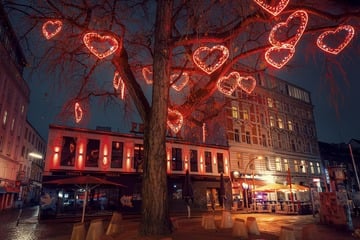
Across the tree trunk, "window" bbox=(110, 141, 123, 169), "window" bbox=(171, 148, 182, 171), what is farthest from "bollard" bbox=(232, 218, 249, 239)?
"window" bbox=(171, 148, 182, 171)

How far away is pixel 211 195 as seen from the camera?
27.6 m

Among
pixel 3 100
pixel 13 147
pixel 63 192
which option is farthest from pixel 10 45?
pixel 63 192

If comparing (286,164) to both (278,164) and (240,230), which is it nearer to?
(278,164)

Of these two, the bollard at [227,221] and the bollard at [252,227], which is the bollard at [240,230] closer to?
the bollard at [252,227]

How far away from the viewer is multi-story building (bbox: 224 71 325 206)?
3158cm

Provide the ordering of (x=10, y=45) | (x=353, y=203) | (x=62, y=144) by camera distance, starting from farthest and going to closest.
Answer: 1. (x=10, y=45)
2. (x=62, y=144)
3. (x=353, y=203)

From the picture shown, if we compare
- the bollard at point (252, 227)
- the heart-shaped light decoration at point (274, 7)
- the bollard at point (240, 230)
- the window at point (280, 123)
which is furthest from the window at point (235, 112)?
the heart-shaped light decoration at point (274, 7)

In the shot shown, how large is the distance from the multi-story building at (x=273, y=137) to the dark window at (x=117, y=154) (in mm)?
13755

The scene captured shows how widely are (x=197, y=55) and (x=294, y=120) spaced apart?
37.2m

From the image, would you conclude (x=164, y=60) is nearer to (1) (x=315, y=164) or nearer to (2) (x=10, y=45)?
(2) (x=10, y=45)

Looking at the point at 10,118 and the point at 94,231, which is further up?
the point at 10,118

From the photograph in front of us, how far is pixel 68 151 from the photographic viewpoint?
21500 mm

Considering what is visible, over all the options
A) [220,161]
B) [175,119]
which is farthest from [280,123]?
[175,119]

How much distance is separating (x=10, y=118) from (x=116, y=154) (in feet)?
53.7
